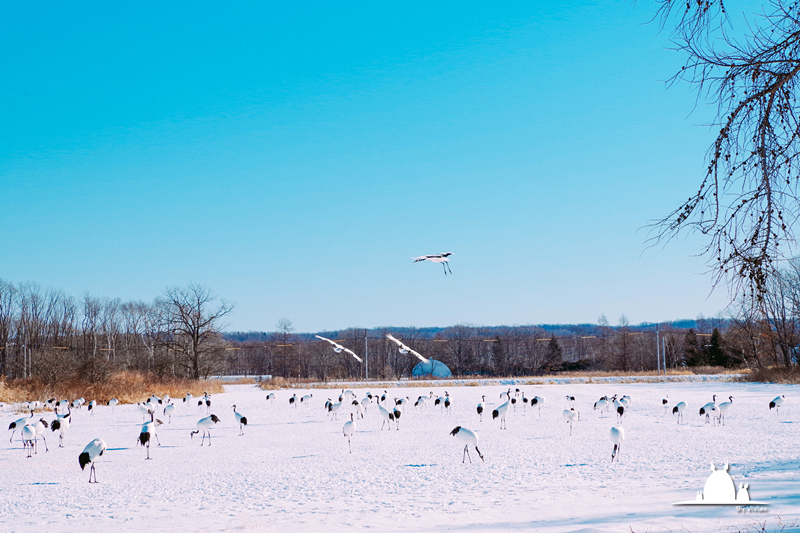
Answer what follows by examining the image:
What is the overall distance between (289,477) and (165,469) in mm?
2717

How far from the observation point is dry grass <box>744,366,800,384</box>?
35406mm

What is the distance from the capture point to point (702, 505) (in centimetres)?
714

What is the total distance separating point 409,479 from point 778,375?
114ft

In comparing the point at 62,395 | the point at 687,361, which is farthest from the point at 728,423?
the point at 687,361

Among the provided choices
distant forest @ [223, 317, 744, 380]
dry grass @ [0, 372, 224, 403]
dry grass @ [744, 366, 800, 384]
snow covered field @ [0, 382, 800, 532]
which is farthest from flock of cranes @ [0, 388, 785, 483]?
distant forest @ [223, 317, 744, 380]

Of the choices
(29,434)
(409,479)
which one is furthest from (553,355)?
(409,479)

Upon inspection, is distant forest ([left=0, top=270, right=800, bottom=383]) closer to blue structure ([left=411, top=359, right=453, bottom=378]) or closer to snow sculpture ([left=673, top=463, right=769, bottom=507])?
blue structure ([left=411, top=359, right=453, bottom=378])

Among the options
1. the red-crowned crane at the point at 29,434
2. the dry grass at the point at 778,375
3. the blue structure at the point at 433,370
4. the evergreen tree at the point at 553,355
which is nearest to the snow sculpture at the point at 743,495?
the red-crowned crane at the point at 29,434

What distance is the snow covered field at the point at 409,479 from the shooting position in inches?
292

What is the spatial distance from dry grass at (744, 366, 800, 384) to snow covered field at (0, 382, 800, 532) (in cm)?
2089

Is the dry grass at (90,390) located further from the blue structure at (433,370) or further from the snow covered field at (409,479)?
the blue structure at (433,370)

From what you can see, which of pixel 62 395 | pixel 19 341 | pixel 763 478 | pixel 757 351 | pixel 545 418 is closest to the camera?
pixel 763 478

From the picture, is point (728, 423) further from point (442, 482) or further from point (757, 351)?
point (757, 351)

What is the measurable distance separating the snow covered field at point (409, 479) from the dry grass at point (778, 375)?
68.5ft
